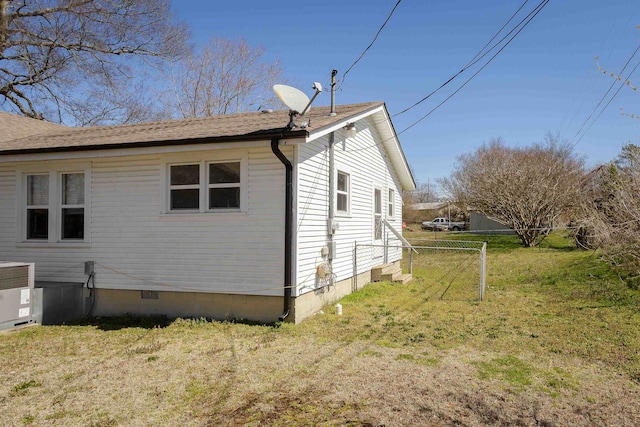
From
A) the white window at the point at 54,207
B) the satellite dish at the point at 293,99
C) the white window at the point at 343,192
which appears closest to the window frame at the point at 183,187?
the white window at the point at 54,207

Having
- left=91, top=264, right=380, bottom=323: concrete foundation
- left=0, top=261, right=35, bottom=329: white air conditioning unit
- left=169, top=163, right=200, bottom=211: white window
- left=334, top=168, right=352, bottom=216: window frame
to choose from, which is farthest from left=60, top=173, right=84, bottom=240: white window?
left=334, top=168, right=352, bottom=216: window frame

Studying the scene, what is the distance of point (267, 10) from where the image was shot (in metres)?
12.1

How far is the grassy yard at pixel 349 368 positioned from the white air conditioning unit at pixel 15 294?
0.24 metres

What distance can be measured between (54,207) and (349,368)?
23.1 ft

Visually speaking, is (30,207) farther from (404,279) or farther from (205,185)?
(404,279)

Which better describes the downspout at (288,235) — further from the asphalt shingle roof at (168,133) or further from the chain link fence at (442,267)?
the chain link fence at (442,267)

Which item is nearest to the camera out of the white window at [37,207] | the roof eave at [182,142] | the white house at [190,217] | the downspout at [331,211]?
the roof eave at [182,142]

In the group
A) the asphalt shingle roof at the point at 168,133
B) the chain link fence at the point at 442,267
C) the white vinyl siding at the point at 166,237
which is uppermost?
the asphalt shingle roof at the point at 168,133

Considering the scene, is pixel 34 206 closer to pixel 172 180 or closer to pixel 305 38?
pixel 172 180

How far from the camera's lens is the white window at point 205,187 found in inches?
306

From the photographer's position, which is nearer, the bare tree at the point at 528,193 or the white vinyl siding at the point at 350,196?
the white vinyl siding at the point at 350,196

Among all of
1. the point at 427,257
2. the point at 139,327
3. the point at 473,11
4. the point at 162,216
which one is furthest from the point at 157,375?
the point at 427,257

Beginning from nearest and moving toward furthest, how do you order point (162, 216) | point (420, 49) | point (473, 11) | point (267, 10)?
1. point (162, 216)
2. point (473, 11)
3. point (420, 49)
4. point (267, 10)

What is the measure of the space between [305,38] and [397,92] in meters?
3.04
